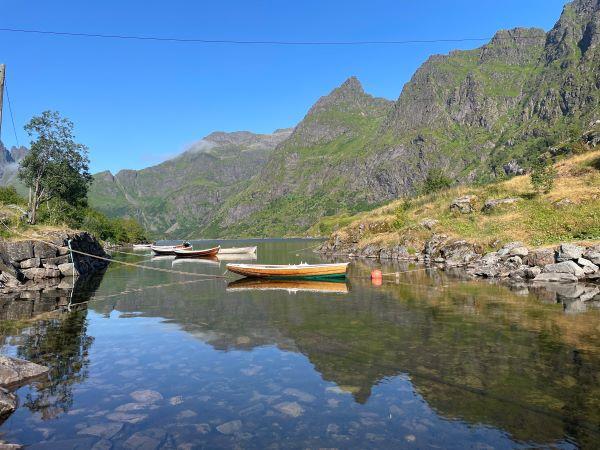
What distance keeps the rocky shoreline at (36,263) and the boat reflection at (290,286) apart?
62.5ft

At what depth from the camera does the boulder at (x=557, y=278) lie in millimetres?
35500

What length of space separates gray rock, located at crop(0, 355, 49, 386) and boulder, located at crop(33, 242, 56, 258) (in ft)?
122

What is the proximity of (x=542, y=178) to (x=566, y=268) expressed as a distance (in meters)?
24.5

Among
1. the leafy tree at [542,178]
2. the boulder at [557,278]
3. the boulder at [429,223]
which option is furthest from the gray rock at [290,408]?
the boulder at [429,223]

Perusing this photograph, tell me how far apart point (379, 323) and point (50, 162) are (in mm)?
64270

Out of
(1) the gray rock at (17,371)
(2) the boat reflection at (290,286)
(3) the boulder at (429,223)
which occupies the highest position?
(3) the boulder at (429,223)

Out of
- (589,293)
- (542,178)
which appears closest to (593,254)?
(589,293)

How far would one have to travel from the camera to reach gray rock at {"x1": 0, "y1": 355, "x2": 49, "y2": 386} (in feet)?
45.0

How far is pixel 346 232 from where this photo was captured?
9481 centimetres

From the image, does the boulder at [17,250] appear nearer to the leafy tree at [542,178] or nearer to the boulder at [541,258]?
the boulder at [541,258]

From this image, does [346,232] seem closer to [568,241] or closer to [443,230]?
[443,230]

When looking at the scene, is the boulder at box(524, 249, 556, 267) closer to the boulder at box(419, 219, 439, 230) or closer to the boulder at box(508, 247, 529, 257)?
the boulder at box(508, 247, 529, 257)

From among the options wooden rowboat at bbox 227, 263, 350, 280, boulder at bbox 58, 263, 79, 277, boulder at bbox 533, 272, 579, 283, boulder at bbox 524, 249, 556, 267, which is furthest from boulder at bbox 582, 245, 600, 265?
boulder at bbox 58, 263, 79, 277

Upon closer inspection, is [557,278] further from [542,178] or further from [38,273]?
[38,273]
